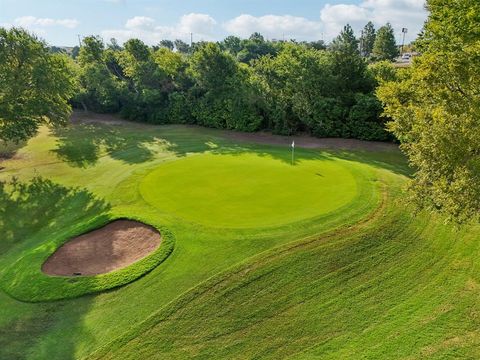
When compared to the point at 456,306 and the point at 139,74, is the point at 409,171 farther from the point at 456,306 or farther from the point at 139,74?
the point at 139,74

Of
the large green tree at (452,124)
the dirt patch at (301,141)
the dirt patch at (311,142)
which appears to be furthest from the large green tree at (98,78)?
the large green tree at (452,124)

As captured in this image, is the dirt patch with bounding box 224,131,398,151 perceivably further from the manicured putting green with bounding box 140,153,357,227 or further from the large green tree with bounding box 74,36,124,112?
the large green tree with bounding box 74,36,124,112

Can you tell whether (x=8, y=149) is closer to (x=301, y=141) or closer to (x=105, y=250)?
(x=105, y=250)

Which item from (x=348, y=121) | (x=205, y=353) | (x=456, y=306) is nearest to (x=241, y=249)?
(x=205, y=353)

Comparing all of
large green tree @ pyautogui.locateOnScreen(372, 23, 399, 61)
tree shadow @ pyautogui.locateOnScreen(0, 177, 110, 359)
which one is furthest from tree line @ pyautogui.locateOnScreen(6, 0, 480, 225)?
large green tree @ pyautogui.locateOnScreen(372, 23, 399, 61)

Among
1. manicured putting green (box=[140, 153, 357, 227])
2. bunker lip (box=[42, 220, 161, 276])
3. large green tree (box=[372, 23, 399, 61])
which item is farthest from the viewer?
large green tree (box=[372, 23, 399, 61])

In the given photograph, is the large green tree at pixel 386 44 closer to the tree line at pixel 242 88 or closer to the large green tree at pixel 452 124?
the tree line at pixel 242 88

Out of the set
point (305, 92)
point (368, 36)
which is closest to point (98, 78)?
point (305, 92)
